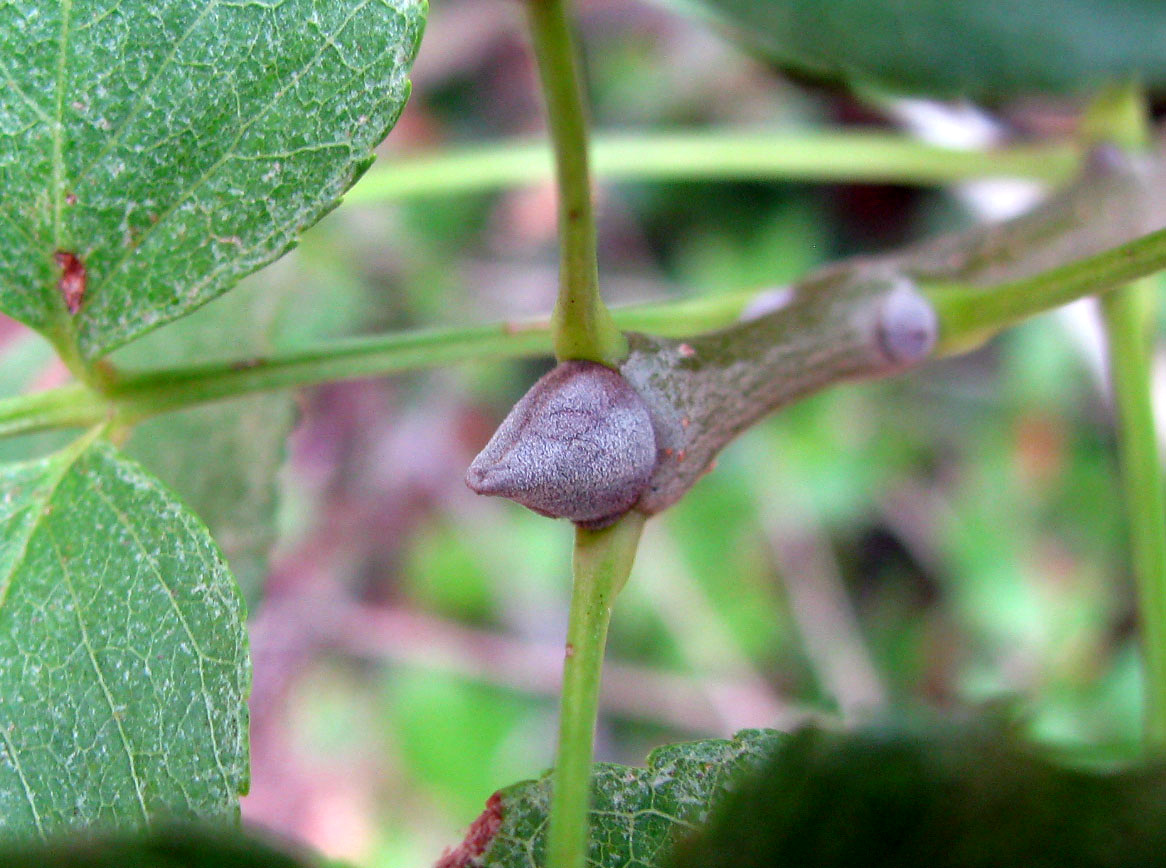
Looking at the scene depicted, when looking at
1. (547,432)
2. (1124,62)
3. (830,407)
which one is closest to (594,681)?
(547,432)

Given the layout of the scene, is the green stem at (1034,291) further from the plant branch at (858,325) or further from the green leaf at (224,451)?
the green leaf at (224,451)

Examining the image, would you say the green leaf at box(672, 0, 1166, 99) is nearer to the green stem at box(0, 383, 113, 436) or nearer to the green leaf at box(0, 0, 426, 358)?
the green leaf at box(0, 0, 426, 358)

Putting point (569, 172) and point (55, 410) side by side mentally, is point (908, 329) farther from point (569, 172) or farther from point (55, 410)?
point (55, 410)

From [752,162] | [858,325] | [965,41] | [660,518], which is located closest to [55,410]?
[858,325]

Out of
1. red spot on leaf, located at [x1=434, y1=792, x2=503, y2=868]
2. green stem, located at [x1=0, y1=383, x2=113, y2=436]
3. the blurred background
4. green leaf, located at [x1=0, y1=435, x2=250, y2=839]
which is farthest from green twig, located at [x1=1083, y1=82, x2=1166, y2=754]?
green stem, located at [x1=0, y1=383, x2=113, y2=436]

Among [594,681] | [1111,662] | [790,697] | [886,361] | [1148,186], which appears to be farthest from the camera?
[790,697]

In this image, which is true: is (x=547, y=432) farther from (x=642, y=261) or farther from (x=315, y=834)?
(x=315, y=834)
